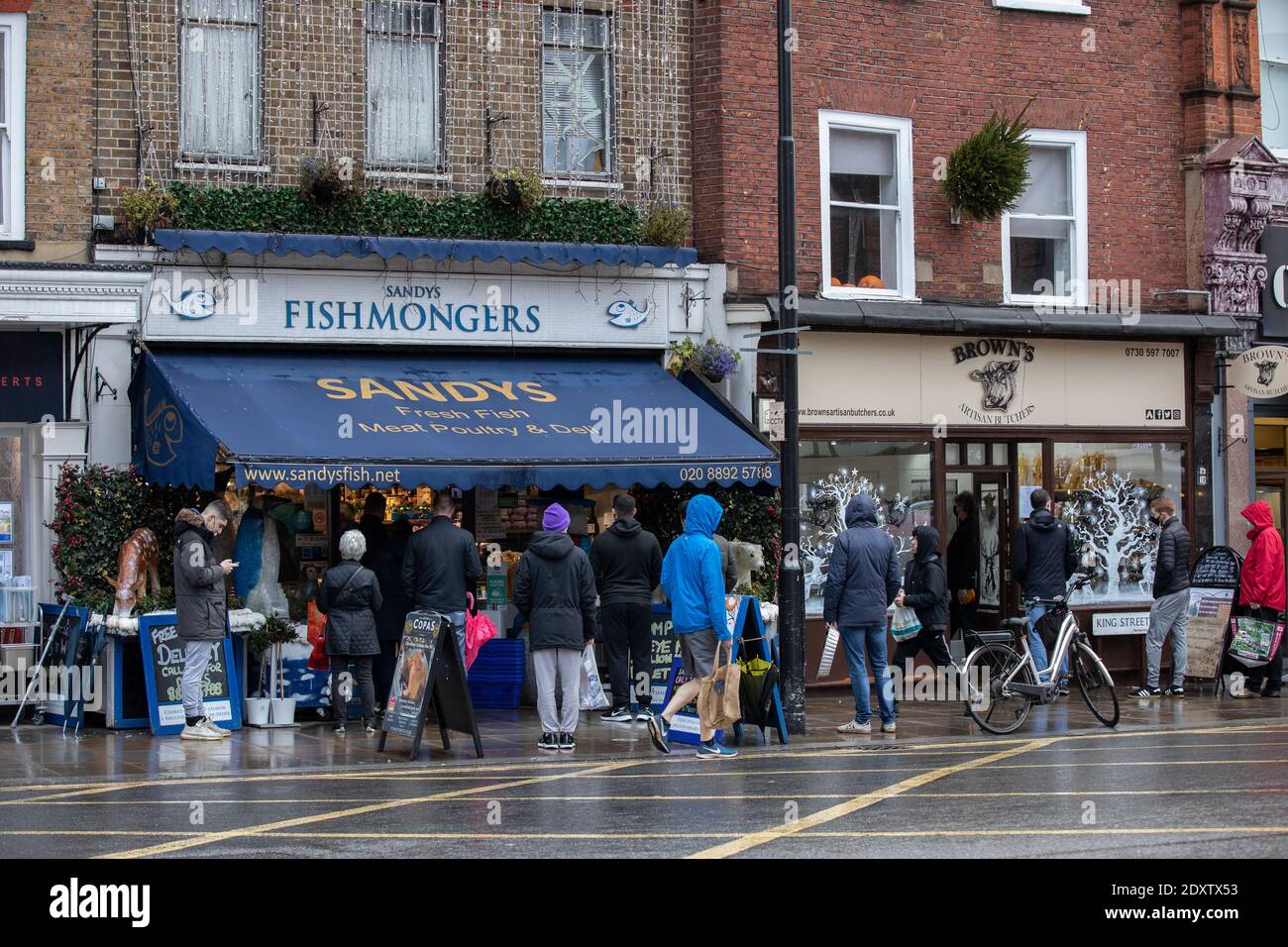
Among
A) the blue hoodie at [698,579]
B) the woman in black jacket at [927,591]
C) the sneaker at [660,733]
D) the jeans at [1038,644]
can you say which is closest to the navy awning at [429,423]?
the woman in black jacket at [927,591]

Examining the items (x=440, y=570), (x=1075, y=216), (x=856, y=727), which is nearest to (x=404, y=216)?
(x=440, y=570)

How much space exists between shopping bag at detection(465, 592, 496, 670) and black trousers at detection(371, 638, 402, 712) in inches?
25.6

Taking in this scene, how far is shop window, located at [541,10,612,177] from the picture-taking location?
1816 cm

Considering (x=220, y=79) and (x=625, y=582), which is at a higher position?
(x=220, y=79)

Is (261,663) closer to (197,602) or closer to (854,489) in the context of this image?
(197,602)

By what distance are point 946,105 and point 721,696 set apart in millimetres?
9103

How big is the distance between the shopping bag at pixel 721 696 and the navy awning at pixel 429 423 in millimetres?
3226

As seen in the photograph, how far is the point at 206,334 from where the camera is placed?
16344mm

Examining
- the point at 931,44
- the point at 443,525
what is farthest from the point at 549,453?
the point at 931,44

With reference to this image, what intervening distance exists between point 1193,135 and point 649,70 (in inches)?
279

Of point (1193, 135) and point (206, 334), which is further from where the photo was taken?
point (1193, 135)

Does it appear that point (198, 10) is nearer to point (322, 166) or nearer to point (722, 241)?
point (322, 166)

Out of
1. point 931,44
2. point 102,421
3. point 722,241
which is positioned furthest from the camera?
point 931,44

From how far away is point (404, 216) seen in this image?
17156 millimetres
